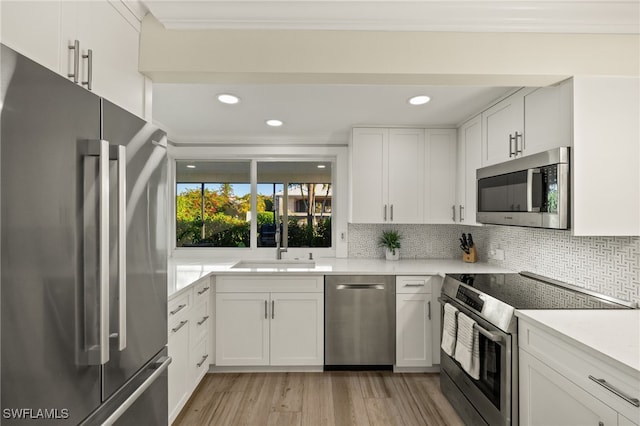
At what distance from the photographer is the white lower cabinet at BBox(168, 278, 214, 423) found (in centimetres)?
216

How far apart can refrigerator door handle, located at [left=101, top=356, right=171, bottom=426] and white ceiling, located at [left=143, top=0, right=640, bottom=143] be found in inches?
57.9

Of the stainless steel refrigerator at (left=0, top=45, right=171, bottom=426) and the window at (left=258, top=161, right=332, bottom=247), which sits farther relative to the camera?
the window at (left=258, top=161, right=332, bottom=247)

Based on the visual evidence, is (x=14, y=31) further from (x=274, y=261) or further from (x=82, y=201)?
(x=274, y=261)

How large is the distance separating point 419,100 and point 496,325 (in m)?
1.62

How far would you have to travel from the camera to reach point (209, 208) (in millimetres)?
3877

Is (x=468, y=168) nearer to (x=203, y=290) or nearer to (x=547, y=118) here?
(x=547, y=118)

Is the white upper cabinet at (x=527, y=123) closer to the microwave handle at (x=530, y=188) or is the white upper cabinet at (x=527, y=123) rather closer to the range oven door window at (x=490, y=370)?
the microwave handle at (x=530, y=188)

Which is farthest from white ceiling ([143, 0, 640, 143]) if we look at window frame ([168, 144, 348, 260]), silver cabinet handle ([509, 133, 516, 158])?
silver cabinet handle ([509, 133, 516, 158])

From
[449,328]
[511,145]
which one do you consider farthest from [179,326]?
[511,145]

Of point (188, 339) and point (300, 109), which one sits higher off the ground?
point (300, 109)

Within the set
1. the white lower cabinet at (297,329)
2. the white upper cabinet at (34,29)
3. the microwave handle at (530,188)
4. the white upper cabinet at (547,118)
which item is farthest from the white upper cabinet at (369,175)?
the white upper cabinet at (34,29)

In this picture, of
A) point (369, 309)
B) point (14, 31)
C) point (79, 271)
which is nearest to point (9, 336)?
point (79, 271)

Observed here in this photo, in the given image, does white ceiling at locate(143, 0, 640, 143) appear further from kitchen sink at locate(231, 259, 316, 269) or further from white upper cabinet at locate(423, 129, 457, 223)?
kitchen sink at locate(231, 259, 316, 269)

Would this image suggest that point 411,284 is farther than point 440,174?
No
